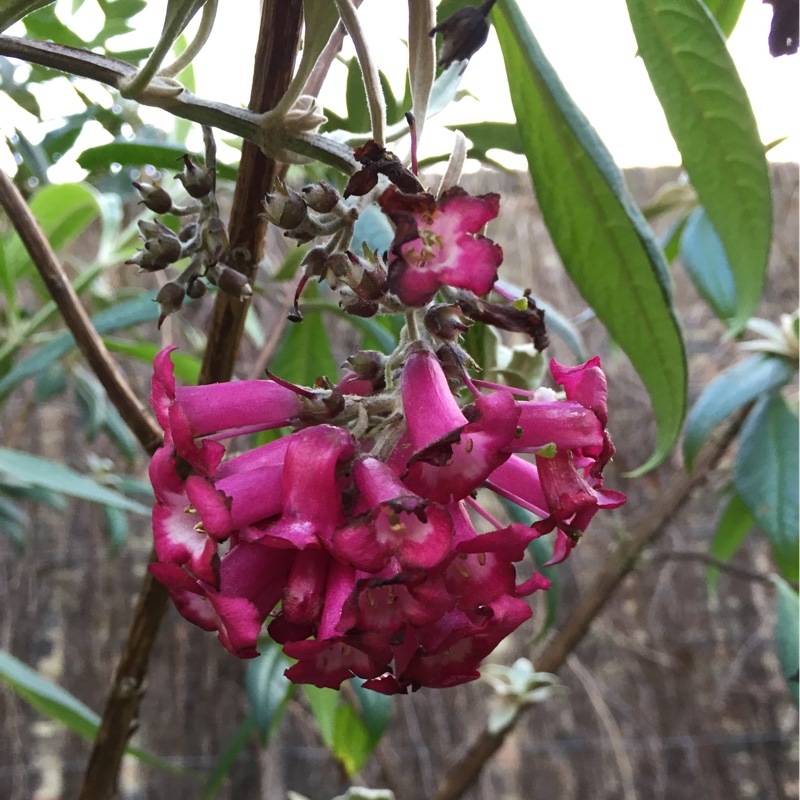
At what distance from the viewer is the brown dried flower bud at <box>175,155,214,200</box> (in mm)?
341

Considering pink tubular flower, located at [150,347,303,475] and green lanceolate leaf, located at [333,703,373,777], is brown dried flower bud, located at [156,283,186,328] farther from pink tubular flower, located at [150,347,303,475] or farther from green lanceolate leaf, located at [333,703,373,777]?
green lanceolate leaf, located at [333,703,373,777]

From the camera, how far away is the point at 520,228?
2.23m

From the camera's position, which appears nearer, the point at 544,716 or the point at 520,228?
the point at 544,716

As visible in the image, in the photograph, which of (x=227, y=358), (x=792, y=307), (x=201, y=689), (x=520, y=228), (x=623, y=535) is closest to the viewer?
Result: (x=227, y=358)

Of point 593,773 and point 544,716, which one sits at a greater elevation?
point 544,716

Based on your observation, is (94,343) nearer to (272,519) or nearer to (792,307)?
(272,519)

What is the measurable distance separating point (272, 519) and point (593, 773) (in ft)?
6.45

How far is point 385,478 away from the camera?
0.83 ft

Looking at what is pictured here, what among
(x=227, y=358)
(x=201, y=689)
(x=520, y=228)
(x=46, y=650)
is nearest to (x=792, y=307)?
(x=520, y=228)

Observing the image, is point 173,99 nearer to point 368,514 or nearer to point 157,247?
point 157,247

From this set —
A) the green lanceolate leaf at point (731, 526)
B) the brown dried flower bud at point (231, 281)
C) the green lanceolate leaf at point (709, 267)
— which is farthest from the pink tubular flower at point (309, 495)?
the green lanceolate leaf at point (731, 526)

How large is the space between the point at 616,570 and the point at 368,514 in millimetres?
807

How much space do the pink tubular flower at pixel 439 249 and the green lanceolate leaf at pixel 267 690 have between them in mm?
772

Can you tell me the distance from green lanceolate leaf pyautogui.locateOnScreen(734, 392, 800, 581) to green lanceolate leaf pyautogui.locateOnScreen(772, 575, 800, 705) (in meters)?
0.03
